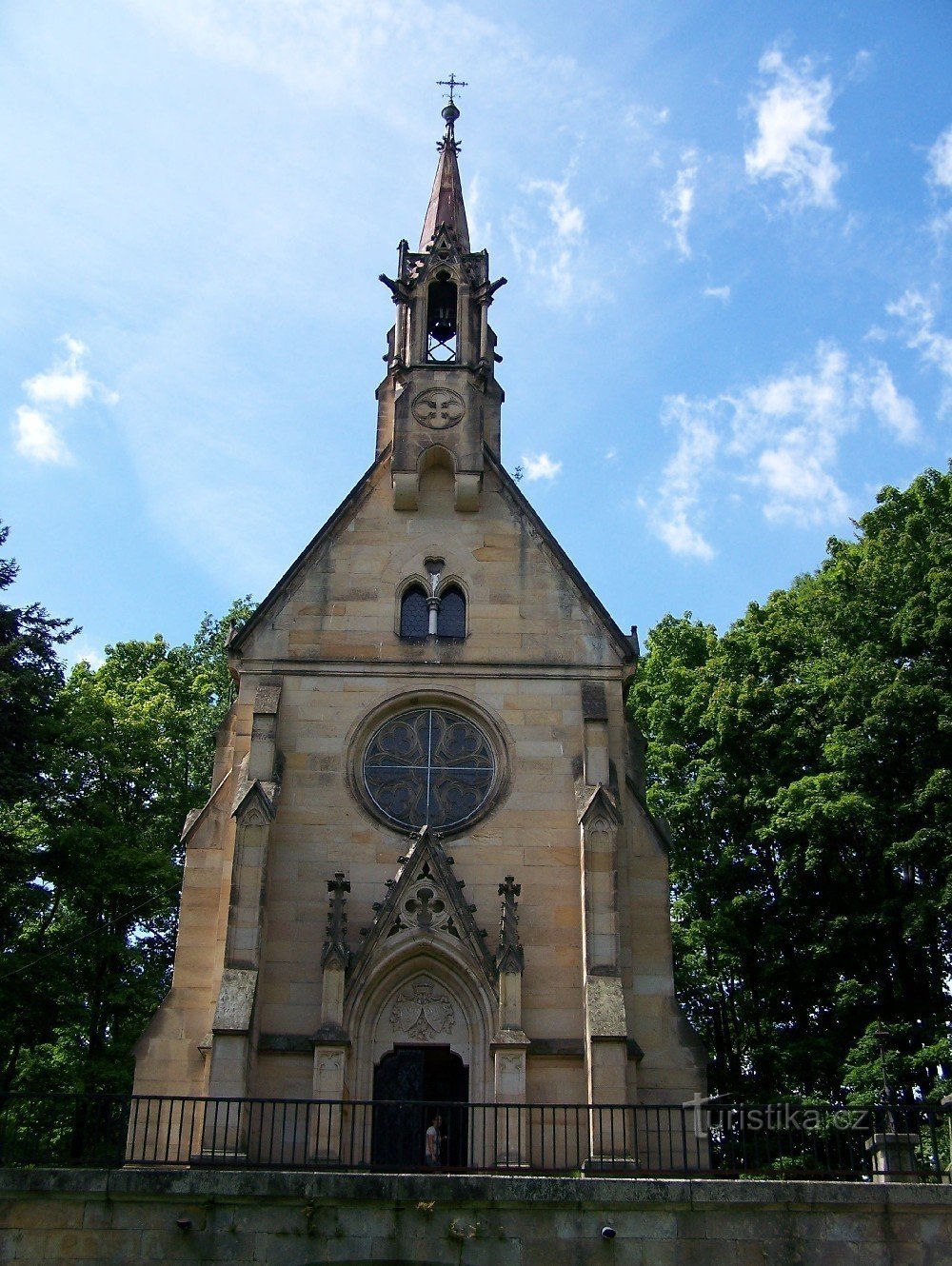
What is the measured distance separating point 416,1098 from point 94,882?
12345mm

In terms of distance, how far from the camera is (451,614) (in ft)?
73.5

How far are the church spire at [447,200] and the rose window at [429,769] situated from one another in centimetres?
1079

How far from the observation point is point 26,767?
80.9 ft

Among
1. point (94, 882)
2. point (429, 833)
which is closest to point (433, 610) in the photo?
point (429, 833)

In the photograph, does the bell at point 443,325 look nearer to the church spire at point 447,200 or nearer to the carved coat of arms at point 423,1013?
the church spire at point 447,200

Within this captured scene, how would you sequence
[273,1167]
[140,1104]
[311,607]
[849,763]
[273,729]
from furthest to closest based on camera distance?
1. [849,763]
2. [311,607]
3. [273,729]
4. [140,1104]
5. [273,1167]

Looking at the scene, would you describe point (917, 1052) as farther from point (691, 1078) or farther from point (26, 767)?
point (26, 767)

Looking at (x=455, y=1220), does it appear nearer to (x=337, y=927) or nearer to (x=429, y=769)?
(x=337, y=927)

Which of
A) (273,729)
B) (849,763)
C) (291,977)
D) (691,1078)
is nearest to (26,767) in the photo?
(273,729)

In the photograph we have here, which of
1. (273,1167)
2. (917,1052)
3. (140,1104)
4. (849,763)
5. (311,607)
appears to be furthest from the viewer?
(849,763)

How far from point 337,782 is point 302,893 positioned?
1.91 meters

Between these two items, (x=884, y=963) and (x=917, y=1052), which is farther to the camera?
(x=884, y=963)
